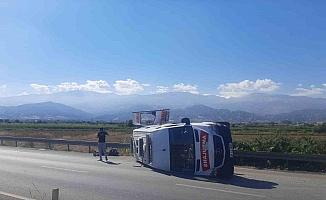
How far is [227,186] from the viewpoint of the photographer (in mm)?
14383

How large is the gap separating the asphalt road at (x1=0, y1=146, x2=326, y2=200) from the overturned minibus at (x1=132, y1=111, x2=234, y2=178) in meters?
0.53

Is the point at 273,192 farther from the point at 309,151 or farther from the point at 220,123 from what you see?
the point at 309,151

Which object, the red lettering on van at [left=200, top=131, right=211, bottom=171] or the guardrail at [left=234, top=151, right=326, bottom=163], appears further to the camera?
the guardrail at [left=234, top=151, right=326, bottom=163]

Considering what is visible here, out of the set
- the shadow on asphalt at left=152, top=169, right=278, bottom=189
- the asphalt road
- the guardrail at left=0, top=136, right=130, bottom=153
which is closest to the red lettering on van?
the shadow on asphalt at left=152, top=169, right=278, bottom=189

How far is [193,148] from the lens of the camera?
1698 cm

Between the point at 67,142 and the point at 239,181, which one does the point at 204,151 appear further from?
the point at 67,142

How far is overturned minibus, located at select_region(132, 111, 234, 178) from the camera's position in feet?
54.1

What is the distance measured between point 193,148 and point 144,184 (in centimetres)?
284

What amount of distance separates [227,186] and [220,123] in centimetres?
325

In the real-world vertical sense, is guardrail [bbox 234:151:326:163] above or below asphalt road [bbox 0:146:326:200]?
above

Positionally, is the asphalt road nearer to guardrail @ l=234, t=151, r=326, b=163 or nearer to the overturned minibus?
the overturned minibus

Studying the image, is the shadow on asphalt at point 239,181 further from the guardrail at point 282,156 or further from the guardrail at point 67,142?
the guardrail at point 67,142

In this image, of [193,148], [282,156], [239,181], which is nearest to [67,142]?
[282,156]

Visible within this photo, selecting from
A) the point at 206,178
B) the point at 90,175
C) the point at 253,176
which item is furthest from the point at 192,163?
the point at 90,175
